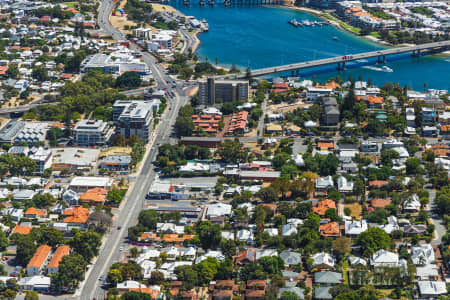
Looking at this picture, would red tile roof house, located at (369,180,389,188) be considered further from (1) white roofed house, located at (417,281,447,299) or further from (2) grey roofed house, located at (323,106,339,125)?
(1) white roofed house, located at (417,281,447,299)

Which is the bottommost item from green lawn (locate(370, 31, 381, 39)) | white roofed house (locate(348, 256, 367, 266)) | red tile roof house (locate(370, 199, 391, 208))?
green lawn (locate(370, 31, 381, 39))

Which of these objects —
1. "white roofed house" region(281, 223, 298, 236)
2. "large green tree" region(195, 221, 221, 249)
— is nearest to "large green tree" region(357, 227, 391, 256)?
"white roofed house" region(281, 223, 298, 236)

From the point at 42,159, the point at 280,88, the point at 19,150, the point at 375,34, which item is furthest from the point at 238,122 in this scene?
the point at 375,34

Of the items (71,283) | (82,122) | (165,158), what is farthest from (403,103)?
(71,283)

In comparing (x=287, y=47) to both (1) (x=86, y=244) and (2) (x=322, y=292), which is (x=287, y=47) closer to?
(1) (x=86, y=244)

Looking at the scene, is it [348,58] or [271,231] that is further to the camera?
[348,58]

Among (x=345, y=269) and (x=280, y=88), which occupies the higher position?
(x=280, y=88)

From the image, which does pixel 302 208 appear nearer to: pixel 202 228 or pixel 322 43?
pixel 202 228

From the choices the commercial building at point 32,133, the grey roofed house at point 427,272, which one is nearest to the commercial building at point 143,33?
the commercial building at point 32,133
